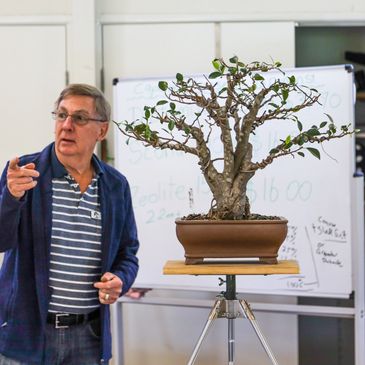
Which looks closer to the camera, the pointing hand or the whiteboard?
the pointing hand

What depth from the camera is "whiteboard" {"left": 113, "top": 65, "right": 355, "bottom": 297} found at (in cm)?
235

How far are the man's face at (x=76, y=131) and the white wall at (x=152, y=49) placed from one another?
3.92 feet

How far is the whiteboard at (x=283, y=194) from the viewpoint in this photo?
2.35 meters

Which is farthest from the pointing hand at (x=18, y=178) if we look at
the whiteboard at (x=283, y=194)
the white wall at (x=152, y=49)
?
the white wall at (x=152, y=49)

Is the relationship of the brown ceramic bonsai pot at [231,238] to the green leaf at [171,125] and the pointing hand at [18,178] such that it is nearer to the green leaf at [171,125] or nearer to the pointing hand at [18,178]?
the green leaf at [171,125]

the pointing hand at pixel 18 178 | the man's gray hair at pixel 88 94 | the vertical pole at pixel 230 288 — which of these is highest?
the man's gray hair at pixel 88 94

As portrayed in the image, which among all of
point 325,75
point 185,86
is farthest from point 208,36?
point 185,86

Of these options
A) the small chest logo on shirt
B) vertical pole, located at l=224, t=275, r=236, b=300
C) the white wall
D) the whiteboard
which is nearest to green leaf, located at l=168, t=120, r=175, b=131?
the small chest logo on shirt

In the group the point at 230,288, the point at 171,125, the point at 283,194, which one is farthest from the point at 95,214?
the point at 283,194

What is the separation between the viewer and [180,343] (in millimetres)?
2725

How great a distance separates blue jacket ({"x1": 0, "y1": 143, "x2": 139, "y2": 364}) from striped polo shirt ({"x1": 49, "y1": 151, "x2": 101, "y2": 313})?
0.02 m

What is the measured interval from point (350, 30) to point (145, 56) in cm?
125

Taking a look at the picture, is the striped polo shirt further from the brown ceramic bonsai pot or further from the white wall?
the white wall

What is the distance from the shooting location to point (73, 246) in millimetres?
1523
